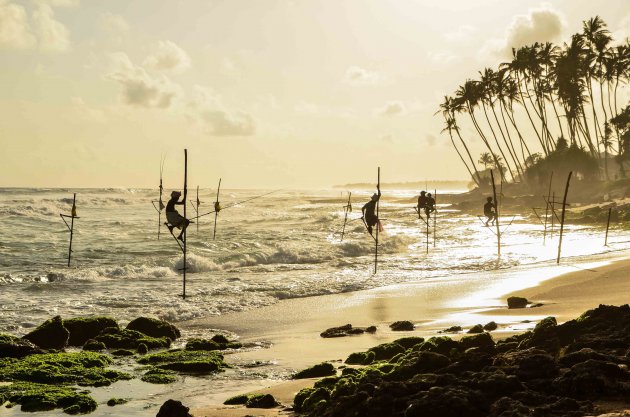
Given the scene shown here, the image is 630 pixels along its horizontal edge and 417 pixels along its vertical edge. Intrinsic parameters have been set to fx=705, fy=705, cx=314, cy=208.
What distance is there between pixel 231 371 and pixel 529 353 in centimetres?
586

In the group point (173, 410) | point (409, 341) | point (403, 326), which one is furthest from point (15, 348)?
point (403, 326)

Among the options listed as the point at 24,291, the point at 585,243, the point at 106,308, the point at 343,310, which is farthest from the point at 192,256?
the point at 585,243

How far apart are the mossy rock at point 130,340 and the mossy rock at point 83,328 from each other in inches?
18.7

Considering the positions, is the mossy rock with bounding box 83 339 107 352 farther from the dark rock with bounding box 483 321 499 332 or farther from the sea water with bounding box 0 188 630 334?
the dark rock with bounding box 483 321 499 332

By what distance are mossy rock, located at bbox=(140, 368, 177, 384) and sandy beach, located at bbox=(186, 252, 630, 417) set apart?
5.09 ft

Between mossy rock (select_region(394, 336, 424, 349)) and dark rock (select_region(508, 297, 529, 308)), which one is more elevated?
dark rock (select_region(508, 297, 529, 308))

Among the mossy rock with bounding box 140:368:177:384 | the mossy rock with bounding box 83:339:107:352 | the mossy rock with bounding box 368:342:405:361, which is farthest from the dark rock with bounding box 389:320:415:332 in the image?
the mossy rock with bounding box 83:339:107:352

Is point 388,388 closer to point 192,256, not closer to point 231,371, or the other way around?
point 231,371

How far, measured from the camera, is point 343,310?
67.3 ft

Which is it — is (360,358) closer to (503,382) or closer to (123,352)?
(503,382)

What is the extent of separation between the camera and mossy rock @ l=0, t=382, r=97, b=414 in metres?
10.6

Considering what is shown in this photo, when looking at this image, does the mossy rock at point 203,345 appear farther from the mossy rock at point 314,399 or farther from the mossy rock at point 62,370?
the mossy rock at point 314,399

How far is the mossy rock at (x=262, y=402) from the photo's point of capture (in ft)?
33.0

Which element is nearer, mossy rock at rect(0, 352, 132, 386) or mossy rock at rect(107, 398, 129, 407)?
mossy rock at rect(107, 398, 129, 407)
